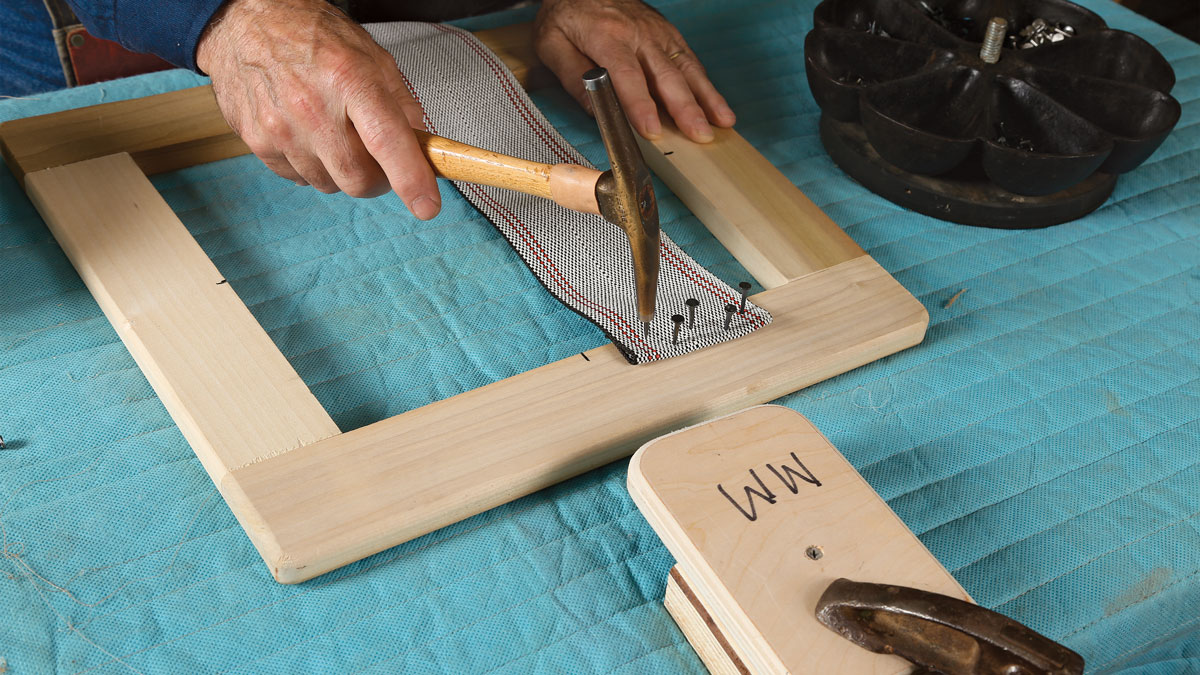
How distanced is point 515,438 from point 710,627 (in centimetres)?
25

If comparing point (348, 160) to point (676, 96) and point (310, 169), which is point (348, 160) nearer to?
point (310, 169)

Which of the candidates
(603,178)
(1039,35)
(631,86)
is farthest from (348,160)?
(1039,35)

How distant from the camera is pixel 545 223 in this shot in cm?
111

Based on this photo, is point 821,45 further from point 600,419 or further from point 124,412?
point 124,412

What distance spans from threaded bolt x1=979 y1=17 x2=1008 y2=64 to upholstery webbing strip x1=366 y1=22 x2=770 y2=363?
50 cm

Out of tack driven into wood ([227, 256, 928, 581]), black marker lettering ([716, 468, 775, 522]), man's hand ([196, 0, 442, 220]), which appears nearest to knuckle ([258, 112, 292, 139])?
man's hand ([196, 0, 442, 220])

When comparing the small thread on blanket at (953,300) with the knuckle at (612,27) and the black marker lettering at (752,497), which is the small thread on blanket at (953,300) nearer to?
the black marker lettering at (752,497)

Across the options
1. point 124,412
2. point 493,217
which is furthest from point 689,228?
point 124,412

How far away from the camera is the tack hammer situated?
2.52 feet

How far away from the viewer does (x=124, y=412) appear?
2.94ft

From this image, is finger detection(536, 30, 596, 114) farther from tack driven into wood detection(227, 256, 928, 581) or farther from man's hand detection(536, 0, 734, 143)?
tack driven into wood detection(227, 256, 928, 581)

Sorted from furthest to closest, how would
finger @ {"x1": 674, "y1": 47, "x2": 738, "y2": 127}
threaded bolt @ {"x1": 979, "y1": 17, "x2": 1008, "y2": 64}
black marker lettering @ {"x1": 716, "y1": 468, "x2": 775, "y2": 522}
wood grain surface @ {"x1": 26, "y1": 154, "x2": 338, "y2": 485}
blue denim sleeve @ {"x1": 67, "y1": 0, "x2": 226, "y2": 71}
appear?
finger @ {"x1": 674, "y1": 47, "x2": 738, "y2": 127} → threaded bolt @ {"x1": 979, "y1": 17, "x2": 1008, "y2": 64} → blue denim sleeve @ {"x1": 67, "y1": 0, "x2": 226, "y2": 71} → wood grain surface @ {"x1": 26, "y1": 154, "x2": 338, "y2": 485} → black marker lettering @ {"x1": 716, "y1": 468, "x2": 775, "y2": 522}

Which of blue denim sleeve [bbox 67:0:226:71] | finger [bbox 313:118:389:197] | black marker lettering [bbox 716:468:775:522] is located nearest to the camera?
black marker lettering [bbox 716:468:775:522]

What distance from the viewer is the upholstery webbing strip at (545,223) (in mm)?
979
